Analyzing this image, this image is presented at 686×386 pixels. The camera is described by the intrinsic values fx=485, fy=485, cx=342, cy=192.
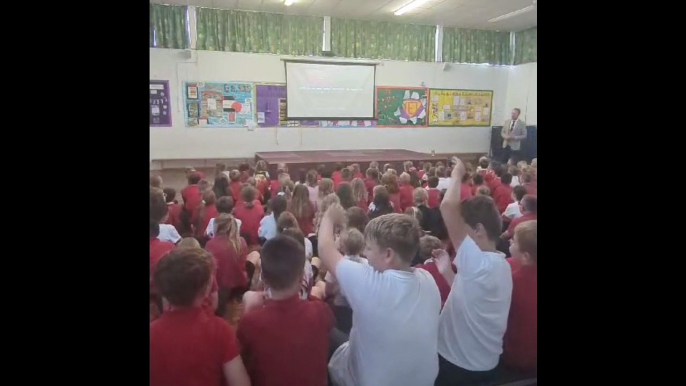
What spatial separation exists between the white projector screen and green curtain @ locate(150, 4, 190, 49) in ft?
1.02

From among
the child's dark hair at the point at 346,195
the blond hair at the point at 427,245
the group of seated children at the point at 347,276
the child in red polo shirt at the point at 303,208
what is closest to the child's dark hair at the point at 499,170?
the group of seated children at the point at 347,276

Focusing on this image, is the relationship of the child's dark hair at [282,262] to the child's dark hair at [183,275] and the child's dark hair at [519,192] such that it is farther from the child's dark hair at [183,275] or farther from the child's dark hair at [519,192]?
the child's dark hair at [519,192]

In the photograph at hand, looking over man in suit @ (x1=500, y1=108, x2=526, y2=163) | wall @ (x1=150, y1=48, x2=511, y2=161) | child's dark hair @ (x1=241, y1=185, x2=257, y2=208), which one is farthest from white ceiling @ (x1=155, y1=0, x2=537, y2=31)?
child's dark hair @ (x1=241, y1=185, x2=257, y2=208)

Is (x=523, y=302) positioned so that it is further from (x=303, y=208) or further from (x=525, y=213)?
(x=303, y=208)

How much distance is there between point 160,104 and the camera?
1354 mm

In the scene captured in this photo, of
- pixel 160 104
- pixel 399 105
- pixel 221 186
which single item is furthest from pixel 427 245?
pixel 160 104

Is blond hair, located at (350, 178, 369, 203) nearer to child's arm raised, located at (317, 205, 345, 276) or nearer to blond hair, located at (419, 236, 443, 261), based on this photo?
child's arm raised, located at (317, 205, 345, 276)

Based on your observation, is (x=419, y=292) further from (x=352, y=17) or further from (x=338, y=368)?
(x=352, y=17)

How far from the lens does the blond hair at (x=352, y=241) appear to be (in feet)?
5.14

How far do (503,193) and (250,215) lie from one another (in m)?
0.95

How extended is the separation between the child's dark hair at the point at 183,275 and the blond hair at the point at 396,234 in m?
0.52
